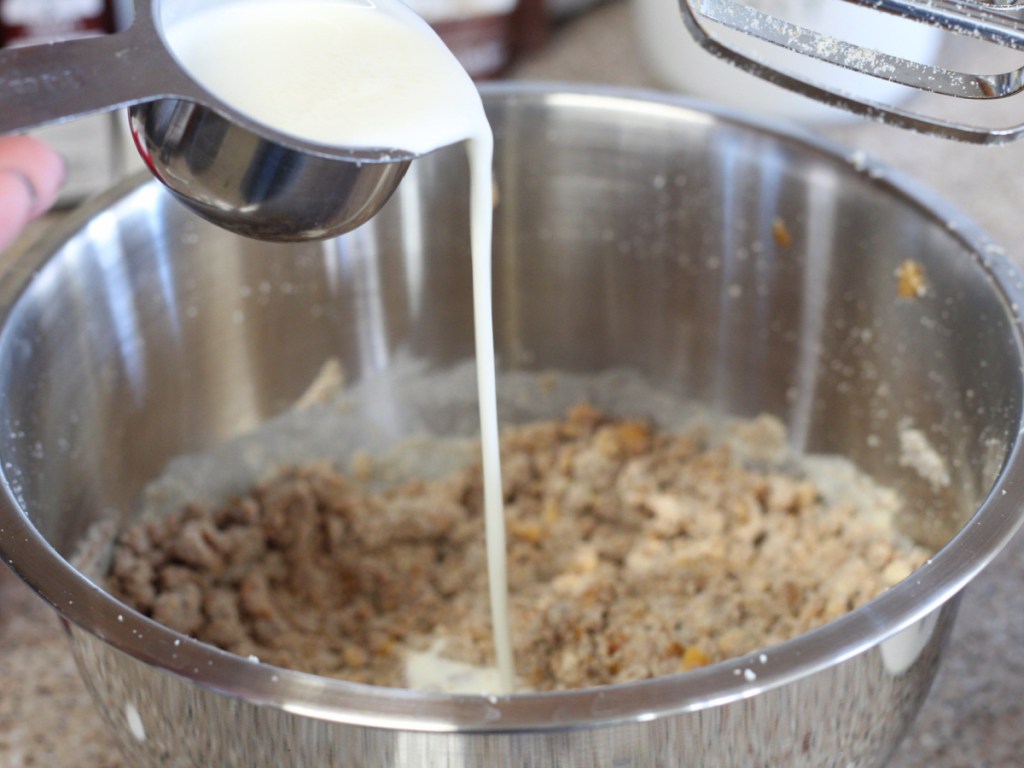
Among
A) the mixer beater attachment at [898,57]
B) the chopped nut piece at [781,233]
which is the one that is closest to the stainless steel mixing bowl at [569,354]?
the chopped nut piece at [781,233]

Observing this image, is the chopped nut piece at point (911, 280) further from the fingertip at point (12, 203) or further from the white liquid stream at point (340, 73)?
the fingertip at point (12, 203)

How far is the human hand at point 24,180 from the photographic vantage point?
65 cm

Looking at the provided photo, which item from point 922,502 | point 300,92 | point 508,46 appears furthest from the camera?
point 508,46

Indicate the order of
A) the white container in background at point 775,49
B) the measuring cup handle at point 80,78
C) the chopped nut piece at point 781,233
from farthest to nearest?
the white container in background at point 775,49 < the chopped nut piece at point 781,233 < the measuring cup handle at point 80,78

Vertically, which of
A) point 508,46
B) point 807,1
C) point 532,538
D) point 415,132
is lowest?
point 532,538

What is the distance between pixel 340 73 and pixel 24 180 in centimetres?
19

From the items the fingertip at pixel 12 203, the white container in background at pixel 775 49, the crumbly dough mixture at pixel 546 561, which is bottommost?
the crumbly dough mixture at pixel 546 561

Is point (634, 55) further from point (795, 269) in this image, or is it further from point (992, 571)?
point (992, 571)

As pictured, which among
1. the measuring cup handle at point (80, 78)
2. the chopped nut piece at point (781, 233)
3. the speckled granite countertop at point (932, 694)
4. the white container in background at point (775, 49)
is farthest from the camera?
the white container in background at point (775, 49)

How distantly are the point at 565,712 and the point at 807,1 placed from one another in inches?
30.1

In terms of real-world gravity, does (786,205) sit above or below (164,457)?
above

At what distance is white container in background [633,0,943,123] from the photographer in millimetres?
1045

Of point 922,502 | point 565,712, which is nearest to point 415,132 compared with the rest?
point 565,712

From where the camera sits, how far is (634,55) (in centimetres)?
132
